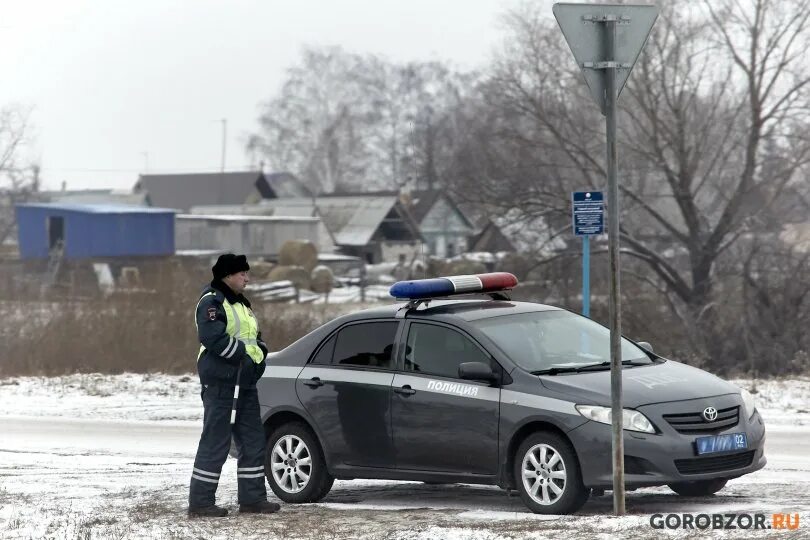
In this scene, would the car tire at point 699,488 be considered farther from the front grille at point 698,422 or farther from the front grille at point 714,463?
the front grille at point 698,422

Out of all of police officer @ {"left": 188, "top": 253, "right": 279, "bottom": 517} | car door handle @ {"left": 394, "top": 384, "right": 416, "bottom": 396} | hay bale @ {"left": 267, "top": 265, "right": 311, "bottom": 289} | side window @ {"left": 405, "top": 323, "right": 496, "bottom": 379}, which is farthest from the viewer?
hay bale @ {"left": 267, "top": 265, "right": 311, "bottom": 289}

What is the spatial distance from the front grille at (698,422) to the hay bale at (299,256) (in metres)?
58.1

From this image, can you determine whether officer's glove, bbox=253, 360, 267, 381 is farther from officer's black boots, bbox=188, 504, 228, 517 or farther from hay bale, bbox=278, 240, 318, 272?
hay bale, bbox=278, 240, 318, 272

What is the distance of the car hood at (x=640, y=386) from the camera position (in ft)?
29.4

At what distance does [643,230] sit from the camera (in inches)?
1243

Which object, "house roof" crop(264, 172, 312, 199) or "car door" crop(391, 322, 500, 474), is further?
"house roof" crop(264, 172, 312, 199)

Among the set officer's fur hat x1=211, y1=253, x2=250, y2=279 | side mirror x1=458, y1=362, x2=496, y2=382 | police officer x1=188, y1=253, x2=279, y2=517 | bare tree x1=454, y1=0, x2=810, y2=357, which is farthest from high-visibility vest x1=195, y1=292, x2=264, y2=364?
bare tree x1=454, y1=0, x2=810, y2=357

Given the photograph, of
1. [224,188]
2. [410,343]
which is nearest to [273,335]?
[410,343]

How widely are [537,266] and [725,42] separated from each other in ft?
21.1

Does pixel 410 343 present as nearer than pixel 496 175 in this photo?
Yes

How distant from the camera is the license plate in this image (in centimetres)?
883

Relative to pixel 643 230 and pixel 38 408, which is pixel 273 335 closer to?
pixel 38 408

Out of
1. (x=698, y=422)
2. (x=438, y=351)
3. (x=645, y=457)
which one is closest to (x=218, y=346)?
(x=438, y=351)

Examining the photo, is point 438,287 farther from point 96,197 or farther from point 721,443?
point 96,197
